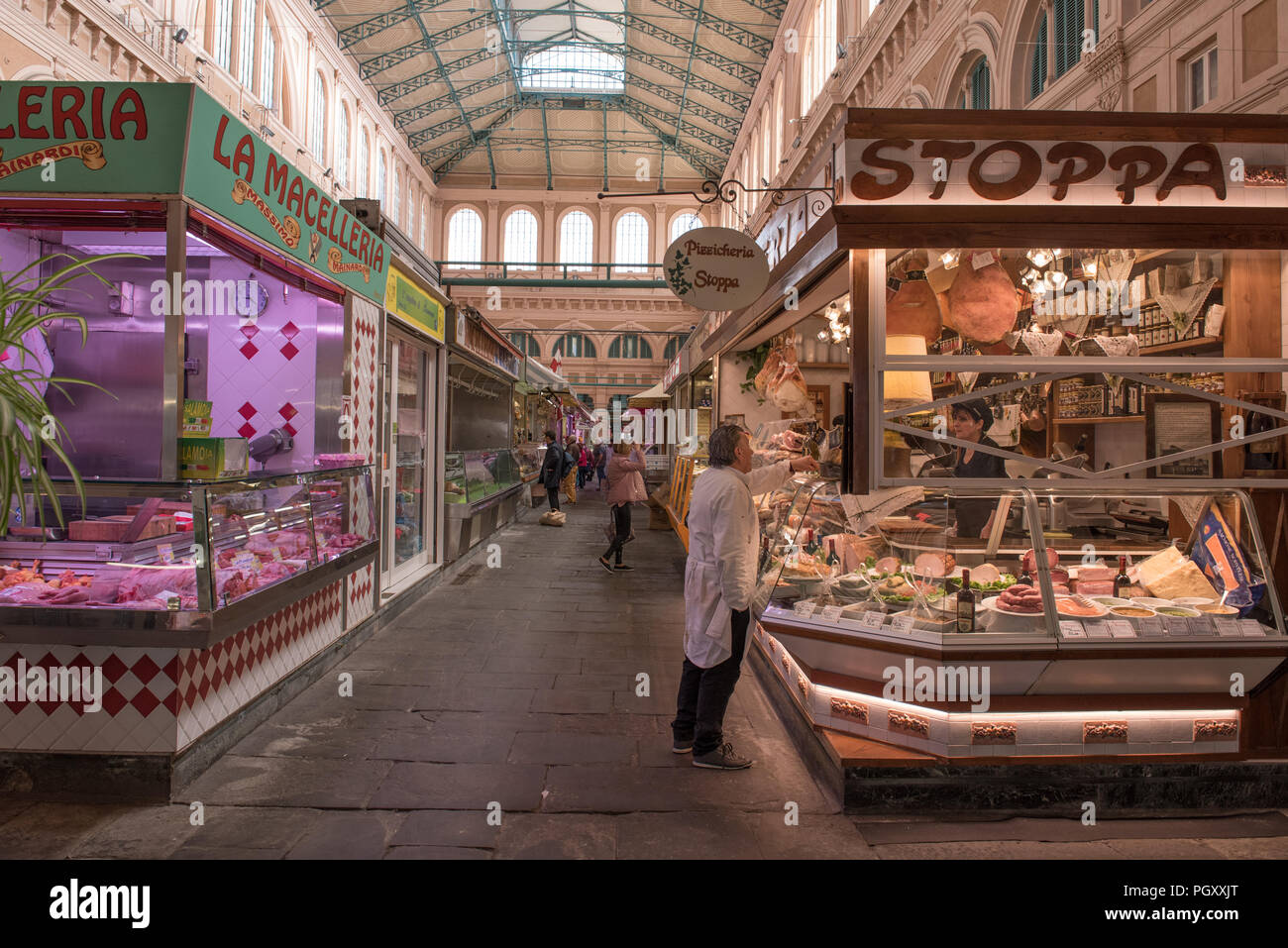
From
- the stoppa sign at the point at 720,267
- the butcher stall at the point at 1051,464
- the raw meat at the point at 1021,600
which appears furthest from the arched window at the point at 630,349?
the raw meat at the point at 1021,600

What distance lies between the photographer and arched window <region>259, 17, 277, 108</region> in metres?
18.9

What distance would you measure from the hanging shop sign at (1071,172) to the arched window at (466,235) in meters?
34.1

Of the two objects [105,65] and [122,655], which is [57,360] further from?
[105,65]

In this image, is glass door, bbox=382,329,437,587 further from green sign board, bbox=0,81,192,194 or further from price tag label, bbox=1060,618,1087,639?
price tag label, bbox=1060,618,1087,639

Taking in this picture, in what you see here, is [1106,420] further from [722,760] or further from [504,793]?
[504,793]

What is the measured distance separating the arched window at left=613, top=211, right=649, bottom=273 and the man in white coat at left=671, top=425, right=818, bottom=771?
106 ft

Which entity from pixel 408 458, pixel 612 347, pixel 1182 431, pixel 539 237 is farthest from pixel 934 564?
pixel 539 237

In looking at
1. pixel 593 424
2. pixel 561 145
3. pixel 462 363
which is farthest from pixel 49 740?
pixel 561 145

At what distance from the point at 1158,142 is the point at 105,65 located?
15.1 meters

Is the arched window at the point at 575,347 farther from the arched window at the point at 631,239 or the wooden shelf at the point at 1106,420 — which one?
the wooden shelf at the point at 1106,420

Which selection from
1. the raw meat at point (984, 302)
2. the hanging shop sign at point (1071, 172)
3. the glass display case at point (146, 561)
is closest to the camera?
the glass display case at point (146, 561)

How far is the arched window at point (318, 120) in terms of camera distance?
851 inches

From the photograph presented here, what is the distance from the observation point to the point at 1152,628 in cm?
349
